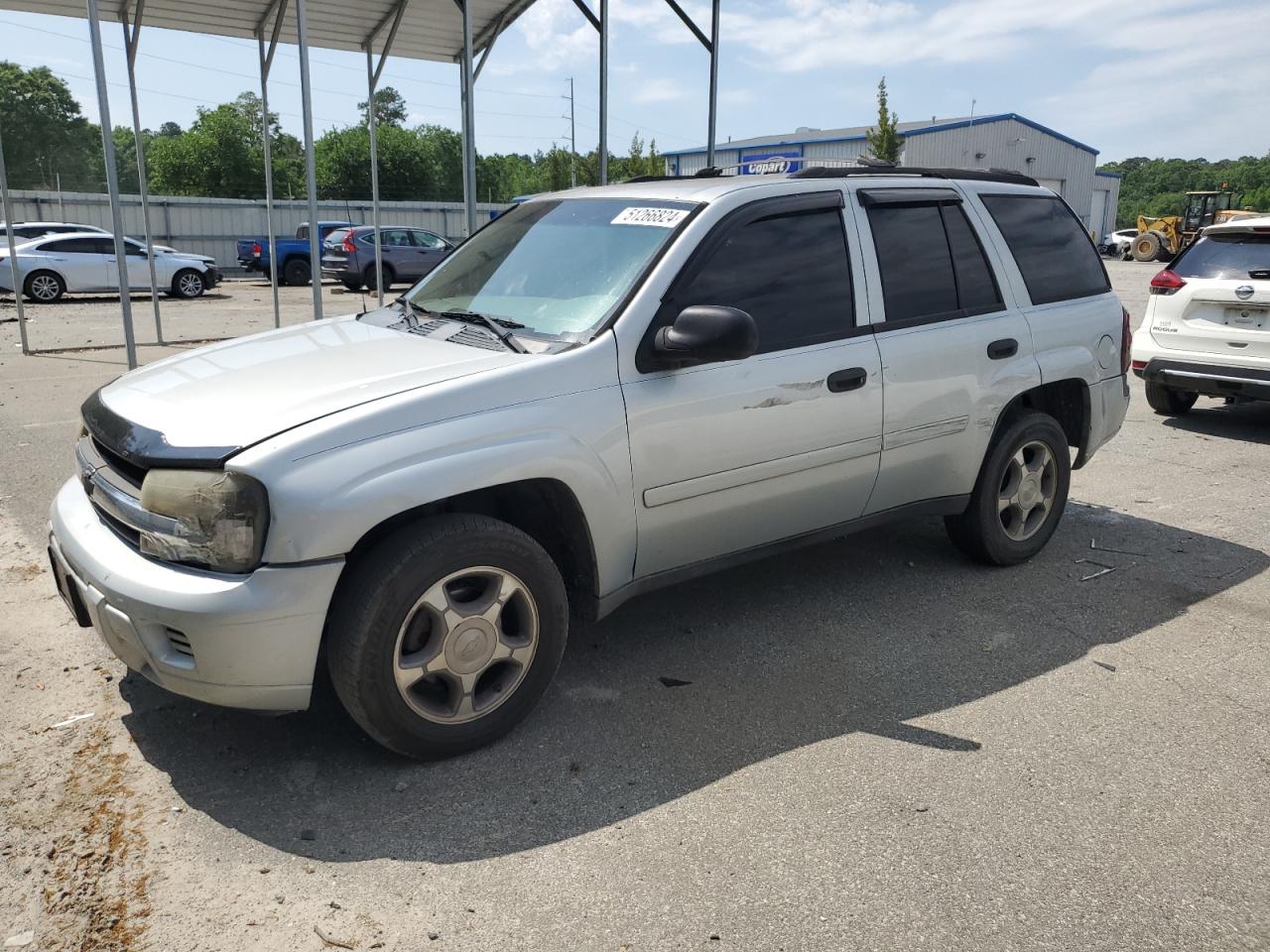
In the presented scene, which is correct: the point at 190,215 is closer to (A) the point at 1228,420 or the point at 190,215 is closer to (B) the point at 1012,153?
(A) the point at 1228,420

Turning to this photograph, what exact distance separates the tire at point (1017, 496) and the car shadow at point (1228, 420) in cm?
431

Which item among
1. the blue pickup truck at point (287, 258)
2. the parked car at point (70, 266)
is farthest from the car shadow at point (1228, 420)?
the blue pickup truck at point (287, 258)

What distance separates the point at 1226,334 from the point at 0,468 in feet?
29.9

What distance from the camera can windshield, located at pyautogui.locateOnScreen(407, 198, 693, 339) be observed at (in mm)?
3643

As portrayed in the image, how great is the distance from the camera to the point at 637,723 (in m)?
3.48

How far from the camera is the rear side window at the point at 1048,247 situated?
4.86 m

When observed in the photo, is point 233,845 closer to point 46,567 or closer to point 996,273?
point 46,567

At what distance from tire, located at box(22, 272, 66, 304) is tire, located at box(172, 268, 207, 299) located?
8.25 feet

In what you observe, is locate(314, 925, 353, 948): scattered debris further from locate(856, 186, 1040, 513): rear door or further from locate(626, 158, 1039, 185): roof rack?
locate(626, 158, 1039, 185): roof rack

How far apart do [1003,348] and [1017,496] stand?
2.56ft

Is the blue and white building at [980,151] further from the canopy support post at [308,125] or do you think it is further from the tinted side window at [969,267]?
the tinted side window at [969,267]

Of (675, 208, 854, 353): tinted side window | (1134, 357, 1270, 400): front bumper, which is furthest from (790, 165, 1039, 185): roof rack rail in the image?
(1134, 357, 1270, 400): front bumper

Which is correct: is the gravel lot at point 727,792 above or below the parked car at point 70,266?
below

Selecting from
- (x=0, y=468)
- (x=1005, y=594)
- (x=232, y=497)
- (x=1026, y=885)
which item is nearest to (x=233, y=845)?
(x=232, y=497)
